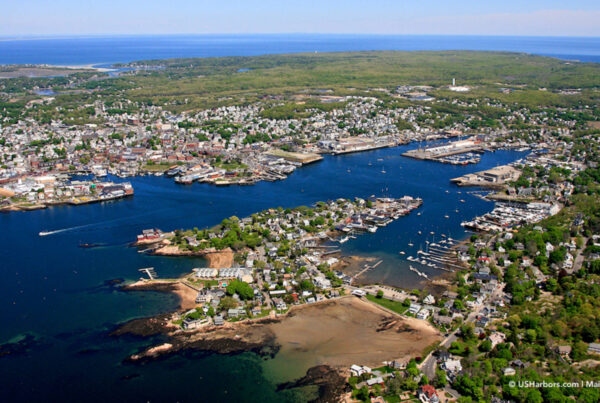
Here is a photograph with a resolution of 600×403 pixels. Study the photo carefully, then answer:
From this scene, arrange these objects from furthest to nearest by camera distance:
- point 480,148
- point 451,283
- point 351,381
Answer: point 480,148
point 451,283
point 351,381

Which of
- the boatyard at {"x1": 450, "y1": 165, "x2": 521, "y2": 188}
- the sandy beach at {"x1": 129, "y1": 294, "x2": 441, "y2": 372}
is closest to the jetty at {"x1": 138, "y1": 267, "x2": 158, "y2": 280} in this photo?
the sandy beach at {"x1": 129, "y1": 294, "x2": 441, "y2": 372}

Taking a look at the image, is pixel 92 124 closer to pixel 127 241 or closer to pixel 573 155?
pixel 127 241

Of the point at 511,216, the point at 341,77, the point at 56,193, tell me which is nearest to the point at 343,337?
the point at 511,216

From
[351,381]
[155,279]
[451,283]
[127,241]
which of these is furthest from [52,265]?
[451,283]

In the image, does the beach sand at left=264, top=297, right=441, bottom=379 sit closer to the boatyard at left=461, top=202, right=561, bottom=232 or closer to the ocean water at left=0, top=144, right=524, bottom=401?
the ocean water at left=0, top=144, right=524, bottom=401

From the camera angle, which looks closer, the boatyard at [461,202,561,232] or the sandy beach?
the sandy beach

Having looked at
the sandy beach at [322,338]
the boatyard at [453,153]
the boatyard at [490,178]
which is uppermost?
the boatyard at [453,153]

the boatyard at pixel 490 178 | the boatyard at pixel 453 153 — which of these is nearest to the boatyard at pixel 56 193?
the boatyard at pixel 490 178

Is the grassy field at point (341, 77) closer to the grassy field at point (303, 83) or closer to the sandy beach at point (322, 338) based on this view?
the grassy field at point (303, 83)
